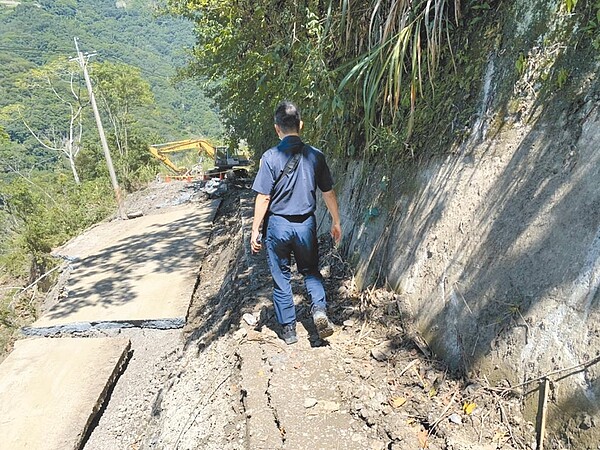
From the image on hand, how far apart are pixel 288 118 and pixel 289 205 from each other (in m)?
0.57

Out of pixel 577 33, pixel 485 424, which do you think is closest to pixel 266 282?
pixel 485 424

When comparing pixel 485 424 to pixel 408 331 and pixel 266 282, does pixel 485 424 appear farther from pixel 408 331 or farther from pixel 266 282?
pixel 266 282

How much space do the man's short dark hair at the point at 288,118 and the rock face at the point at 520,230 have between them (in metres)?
0.88

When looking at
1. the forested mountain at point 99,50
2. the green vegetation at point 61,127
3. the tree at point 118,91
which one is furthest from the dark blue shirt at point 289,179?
the forested mountain at point 99,50

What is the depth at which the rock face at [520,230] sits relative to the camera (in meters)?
1.59

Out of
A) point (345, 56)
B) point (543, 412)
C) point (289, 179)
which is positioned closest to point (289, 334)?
point (289, 179)

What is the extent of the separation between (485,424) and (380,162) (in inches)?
82.1

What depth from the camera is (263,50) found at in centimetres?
542

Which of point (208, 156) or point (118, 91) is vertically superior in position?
point (118, 91)

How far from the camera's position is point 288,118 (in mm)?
2688

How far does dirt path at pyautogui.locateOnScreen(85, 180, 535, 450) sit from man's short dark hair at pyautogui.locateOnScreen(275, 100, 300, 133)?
1.29 metres

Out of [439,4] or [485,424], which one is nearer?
[485,424]

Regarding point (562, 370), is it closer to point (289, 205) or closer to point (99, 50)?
point (289, 205)

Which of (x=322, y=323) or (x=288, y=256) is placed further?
(x=288, y=256)
